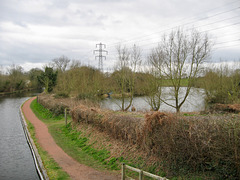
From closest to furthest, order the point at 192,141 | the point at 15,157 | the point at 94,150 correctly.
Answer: the point at 192,141 → the point at 94,150 → the point at 15,157

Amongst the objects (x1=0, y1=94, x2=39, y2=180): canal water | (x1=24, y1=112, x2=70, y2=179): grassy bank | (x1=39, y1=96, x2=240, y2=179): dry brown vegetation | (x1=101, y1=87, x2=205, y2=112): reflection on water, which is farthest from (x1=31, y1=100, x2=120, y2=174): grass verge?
(x1=101, y1=87, x2=205, y2=112): reflection on water

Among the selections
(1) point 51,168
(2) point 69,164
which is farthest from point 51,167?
(2) point 69,164

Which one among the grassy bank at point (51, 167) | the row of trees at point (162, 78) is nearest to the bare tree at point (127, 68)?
the row of trees at point (162, 78)

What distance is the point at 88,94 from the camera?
3031 centimetres

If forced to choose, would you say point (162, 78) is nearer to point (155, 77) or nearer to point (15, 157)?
point (155, 77)

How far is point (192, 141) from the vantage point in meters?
6.51

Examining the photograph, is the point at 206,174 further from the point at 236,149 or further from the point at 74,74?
the point at 74,74

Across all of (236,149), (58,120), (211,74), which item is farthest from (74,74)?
(236,149)

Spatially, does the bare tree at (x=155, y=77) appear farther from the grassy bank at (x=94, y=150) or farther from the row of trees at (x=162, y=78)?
the grassy bank at (x=94, y=150)

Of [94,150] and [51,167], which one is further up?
[94,150]

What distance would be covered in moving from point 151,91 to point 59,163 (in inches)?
464

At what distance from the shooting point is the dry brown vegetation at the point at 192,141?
583 centimetres

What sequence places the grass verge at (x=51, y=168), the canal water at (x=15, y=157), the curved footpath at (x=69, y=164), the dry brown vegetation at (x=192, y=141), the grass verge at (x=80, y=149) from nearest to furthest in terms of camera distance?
the dry brown vegetation at (x=192, y=141), the curved footpath at (x=69, y=164), the grass verge at (x=51, y=168), the grass verge at (x=80, y=149), the canal water at (x=15, y=157)

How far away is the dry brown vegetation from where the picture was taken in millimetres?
5828
